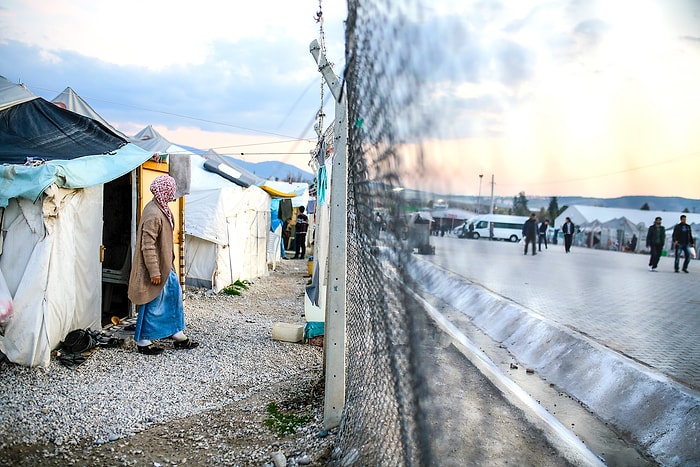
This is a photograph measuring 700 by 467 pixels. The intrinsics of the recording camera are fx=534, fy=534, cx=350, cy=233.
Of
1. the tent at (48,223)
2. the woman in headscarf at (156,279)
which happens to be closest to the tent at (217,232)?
the tent at (48,223)

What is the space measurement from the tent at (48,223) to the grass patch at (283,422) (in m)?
2.70

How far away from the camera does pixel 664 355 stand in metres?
6.23

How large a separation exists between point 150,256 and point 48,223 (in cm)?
109

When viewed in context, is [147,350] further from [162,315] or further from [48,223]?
[48,223]

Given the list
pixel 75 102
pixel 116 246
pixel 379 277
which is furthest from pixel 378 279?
pixel 75 102

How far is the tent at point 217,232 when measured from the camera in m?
10.7

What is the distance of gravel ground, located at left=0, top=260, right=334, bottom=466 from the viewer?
381cm

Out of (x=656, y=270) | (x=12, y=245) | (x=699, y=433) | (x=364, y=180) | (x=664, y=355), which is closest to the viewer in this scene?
(x=364, y=180)

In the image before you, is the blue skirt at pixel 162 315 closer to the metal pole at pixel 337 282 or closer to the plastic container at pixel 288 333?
the plastic container at pixel 288 333

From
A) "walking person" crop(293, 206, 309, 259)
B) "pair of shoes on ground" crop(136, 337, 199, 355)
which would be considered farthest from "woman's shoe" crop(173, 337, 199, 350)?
"walking person" crop(293, 206, 309, 259)

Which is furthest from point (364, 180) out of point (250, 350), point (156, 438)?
point (250, 350)

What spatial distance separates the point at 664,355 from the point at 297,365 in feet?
14.0

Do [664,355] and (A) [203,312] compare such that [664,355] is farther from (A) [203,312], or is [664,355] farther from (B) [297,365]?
(A) [203,312]

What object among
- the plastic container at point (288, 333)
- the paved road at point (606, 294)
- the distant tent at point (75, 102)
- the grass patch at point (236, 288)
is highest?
the distant tent at point (75, 102)
